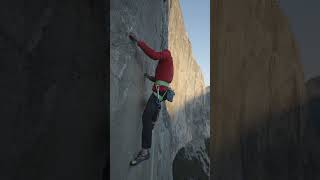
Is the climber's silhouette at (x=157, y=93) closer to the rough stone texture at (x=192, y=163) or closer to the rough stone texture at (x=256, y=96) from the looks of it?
the rough stone texture at (x=256, y=96)

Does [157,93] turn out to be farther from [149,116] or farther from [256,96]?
[256,96]

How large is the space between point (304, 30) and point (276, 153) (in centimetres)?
50

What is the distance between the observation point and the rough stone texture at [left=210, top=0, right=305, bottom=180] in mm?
1475

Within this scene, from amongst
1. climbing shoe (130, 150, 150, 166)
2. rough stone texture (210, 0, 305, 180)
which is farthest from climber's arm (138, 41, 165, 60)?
rough stone texture (210, 0, 305, 180)

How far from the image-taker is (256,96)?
1542mm

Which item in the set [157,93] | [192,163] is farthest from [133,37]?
[192,163]

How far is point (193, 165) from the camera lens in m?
9.36
